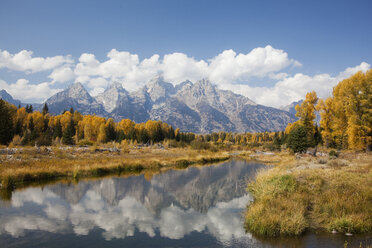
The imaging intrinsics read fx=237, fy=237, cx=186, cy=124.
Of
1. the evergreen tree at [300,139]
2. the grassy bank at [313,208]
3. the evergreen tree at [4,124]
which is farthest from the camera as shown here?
the evergreen tree at [300,139]

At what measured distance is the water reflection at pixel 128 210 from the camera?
541 inches

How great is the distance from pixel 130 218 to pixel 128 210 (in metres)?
1.87

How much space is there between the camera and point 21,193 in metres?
21.0

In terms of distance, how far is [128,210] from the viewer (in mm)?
17781

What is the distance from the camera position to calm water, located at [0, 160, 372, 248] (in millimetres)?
11953

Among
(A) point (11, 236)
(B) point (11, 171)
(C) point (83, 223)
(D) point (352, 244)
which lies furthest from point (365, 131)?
(B) point (11, 171)

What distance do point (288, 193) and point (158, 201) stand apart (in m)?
10.7

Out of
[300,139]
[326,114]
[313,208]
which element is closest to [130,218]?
[313,208]

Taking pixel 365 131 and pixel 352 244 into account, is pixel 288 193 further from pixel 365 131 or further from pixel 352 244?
pixel 365 131

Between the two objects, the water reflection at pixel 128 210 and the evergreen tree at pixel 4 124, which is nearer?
the water reflection at pixel 128 210

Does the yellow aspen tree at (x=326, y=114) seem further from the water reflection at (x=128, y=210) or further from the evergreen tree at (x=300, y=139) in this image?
the water reflection at (x=128, y=210)

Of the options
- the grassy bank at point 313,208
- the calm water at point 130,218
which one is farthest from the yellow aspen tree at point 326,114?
the grassy bank at point 313,208

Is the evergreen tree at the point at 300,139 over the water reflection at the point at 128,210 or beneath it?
over

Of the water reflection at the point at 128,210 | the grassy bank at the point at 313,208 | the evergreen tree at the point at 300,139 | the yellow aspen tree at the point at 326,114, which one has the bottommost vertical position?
the water reflection at the point at 128,210
